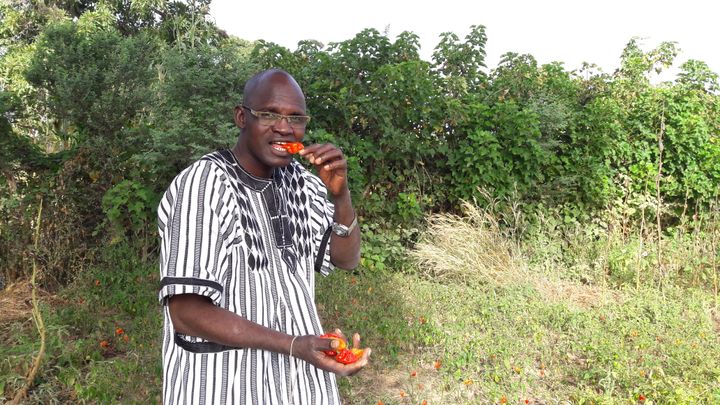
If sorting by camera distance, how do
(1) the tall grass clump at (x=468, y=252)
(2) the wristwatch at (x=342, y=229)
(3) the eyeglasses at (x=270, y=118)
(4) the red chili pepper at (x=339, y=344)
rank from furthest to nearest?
(1) the tall grass clump at (x=468, y=252)
(2) the wristwatch at (x=342, y=229)
(3) the eyeglasses at (x=270, y=118)
(4) the red chili pepper at (x=339, y=344)

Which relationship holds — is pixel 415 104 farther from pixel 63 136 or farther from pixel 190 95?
pixel 63 136

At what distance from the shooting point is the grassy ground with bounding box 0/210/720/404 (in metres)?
3.97

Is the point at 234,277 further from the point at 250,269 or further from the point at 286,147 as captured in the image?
the point at 286,147

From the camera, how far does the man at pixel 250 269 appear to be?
1479 millimetres

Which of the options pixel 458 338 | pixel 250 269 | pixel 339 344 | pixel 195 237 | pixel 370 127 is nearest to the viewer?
pixel 339 344

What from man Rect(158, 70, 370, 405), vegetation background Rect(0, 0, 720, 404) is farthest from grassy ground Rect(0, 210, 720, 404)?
man Rect(158, 70, 370, 405)

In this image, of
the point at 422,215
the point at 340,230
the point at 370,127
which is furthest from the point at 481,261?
the point at 340,230

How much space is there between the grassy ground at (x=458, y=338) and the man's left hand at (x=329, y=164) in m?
2.33

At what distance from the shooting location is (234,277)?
63.1 inches

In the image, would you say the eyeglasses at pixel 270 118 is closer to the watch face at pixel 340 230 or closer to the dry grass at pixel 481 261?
the watch face at pixel 340 230

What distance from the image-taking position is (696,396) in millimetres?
3764

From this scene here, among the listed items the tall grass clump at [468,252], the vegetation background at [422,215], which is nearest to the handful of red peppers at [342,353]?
the vegetation background at [422,215]

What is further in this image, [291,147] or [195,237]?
[291,147]

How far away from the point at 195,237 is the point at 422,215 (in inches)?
239
